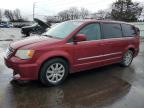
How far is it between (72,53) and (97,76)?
51.5 inches

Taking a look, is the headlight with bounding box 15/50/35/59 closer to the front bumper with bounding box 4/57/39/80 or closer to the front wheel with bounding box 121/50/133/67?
the front bumper with bounding box 4/57/39/80

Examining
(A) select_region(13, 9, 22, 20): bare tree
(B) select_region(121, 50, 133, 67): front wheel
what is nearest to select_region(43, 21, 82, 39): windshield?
(B) select_region(121, 50, 133, 67): front wheel

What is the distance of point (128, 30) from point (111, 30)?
1.09 metres

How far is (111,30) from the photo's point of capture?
22.7 feet

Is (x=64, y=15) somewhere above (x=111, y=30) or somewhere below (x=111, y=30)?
above

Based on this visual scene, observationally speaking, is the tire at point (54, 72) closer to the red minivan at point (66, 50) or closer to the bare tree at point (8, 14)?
the red minivan at point (66, 50)

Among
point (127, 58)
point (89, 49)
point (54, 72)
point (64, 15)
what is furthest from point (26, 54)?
point (64, 15)

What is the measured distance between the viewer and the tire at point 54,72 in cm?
527

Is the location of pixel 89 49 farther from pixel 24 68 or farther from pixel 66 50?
pixel 24 68

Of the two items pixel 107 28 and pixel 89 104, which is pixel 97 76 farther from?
pixel 89 104

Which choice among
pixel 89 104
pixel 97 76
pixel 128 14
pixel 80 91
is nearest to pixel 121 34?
pixel 97 76

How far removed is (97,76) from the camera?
6.48m

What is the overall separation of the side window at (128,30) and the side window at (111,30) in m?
0.25

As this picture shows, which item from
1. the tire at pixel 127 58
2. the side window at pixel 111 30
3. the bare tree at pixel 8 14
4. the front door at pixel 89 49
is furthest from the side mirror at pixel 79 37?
the bare tree at pixel 8 14
